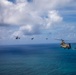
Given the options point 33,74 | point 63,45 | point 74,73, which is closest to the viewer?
point 63,45

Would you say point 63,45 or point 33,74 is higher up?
point 63,45

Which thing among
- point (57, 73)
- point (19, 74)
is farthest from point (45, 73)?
point (19, 74)

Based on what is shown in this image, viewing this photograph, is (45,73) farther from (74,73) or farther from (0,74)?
(0,74)

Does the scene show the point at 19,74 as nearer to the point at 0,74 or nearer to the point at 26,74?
the point at 26,74

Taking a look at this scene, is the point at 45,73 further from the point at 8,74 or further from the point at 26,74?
the point at 8,74

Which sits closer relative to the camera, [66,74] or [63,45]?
[63,45]

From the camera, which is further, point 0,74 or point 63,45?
point 0,74

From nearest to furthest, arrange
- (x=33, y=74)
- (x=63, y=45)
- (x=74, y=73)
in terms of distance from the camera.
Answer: (x=63, y=45), (x=33, y=74), (x=74, y=73)

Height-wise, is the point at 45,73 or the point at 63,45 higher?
the point at 63,45

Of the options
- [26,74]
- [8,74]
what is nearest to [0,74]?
[8,74]

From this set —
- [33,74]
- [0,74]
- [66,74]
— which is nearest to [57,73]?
[66,74]
